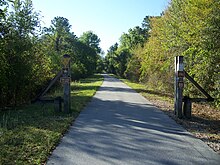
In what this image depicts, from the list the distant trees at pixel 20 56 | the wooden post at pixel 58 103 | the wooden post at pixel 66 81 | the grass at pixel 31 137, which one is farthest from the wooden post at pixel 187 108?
the distant trees at pixel 20 56

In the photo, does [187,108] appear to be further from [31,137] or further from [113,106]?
[31,137]

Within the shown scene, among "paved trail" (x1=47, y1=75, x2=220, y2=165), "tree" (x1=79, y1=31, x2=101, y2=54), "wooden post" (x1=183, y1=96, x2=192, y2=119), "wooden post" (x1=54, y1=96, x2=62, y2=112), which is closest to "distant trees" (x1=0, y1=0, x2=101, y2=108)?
"wooden post" (x1=54, y1=96, x2=62, y2=112)

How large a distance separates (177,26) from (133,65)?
27.8m

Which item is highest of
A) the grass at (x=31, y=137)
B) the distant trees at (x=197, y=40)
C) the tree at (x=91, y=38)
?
the tree at (x=91, y=38)

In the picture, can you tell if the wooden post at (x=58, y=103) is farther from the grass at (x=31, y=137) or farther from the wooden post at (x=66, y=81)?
the grass at (x=31, y=137)

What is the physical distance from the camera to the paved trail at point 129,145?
17.5 ft

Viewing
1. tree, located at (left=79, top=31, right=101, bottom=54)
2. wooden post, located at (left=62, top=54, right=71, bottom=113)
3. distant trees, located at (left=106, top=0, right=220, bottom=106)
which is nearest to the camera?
wooden post, located at (left=62, top=54, right=71, bottom=113)

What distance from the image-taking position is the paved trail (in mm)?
5340

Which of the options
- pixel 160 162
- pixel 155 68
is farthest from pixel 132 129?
pixel 155 68

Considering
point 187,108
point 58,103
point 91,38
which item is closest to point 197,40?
point 187,108

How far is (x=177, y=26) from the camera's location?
17922 mm

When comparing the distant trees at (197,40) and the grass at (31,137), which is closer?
the grass at (31,137)

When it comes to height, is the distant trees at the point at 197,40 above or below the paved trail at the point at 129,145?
above

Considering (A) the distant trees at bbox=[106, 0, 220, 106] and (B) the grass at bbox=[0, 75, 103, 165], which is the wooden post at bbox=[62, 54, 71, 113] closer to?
(B) the grass at bbox=[0, 75, 103, 165]
